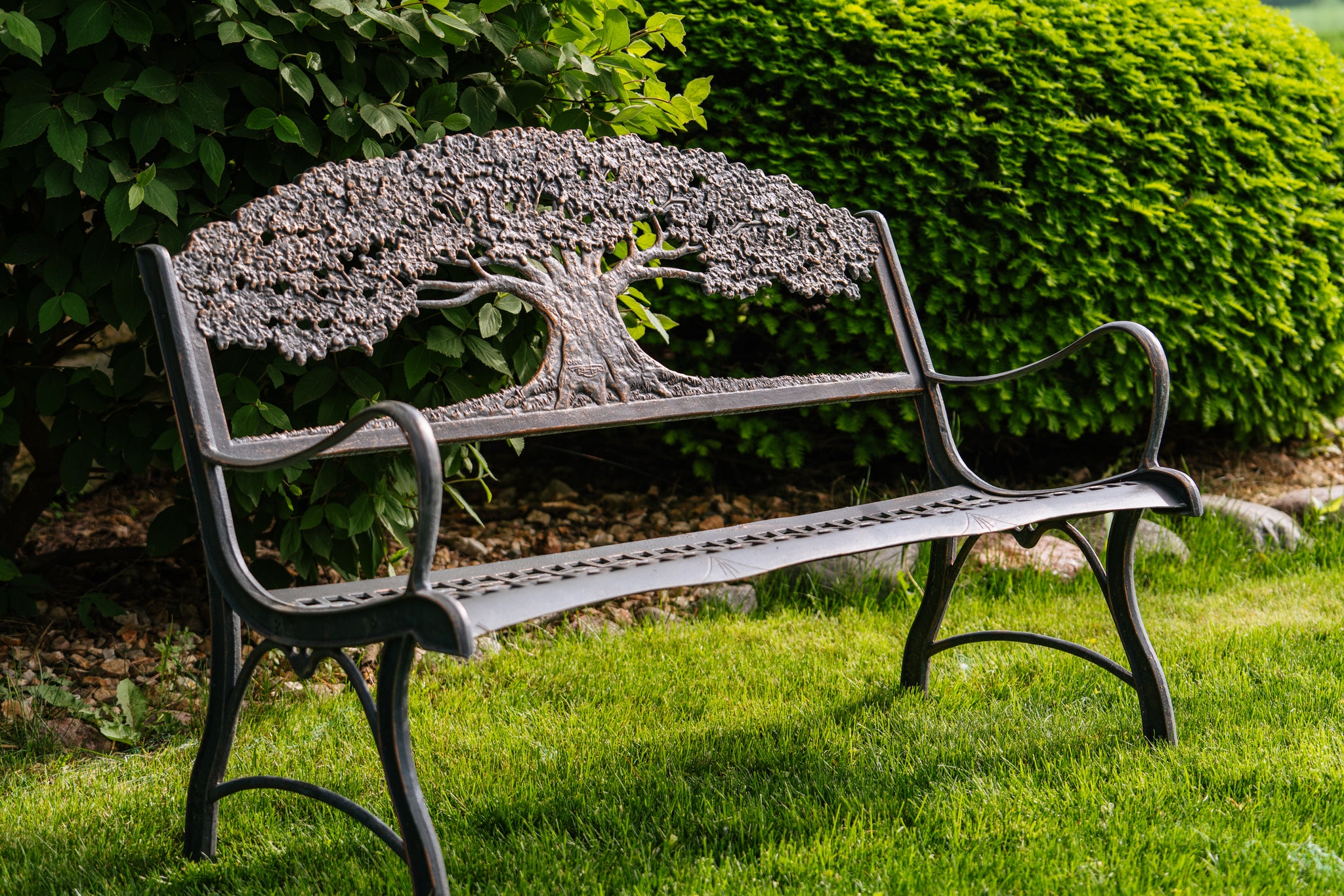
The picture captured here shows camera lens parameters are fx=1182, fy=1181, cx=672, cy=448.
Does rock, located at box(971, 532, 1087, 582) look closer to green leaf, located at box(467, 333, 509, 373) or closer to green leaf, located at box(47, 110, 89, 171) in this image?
green leaf, located at box(467, 333, 509, 373)

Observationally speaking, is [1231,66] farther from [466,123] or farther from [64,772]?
[64,772]

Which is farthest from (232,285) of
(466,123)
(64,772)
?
(64,772)

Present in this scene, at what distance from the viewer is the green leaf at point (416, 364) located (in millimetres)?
2623

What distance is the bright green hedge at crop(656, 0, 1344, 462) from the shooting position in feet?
13.6

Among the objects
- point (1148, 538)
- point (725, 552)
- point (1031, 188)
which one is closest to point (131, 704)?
point (725, 552)

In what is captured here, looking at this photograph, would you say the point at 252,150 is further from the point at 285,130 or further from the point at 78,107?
the point at 78,107

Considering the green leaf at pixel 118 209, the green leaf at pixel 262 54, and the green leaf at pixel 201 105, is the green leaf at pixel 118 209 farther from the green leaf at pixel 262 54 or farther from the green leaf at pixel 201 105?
the green leaf at pixel 262 54

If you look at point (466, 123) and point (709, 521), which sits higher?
point (466, 123)

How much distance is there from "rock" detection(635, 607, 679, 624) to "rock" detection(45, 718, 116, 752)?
4.77 ft

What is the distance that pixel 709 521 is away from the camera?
171 inches

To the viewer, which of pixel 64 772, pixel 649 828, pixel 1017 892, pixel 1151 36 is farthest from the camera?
pixel 1151 36

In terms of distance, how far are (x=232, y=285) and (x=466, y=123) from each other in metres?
0.74

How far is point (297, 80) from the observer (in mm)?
2377

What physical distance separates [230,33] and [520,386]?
87 cm
